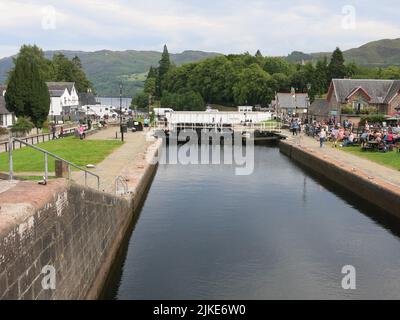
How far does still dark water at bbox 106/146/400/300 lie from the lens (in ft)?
56.6

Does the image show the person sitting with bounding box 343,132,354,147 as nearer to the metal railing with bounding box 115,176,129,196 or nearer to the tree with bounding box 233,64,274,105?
the metal railing with bounding box 115,176,129,196

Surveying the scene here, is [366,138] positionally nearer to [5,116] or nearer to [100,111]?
[5,116]

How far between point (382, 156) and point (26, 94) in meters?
44.3

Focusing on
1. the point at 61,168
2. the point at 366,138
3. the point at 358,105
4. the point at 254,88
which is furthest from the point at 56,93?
the point at 61,168

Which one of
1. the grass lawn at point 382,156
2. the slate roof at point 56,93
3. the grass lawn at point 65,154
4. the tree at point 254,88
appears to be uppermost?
the tree at point 254,88

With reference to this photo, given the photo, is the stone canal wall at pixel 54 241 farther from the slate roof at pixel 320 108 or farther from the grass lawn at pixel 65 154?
the slate roof at pixel 320 108

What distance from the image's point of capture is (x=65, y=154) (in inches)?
1576

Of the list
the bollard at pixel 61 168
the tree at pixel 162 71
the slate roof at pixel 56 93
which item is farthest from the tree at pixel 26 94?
the tree at pixel 162 71

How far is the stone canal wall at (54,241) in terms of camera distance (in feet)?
34.1

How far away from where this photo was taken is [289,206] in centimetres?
3019

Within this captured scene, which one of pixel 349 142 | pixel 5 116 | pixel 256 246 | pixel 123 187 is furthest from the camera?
pixel 5 116

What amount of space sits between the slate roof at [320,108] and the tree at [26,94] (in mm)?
48348
